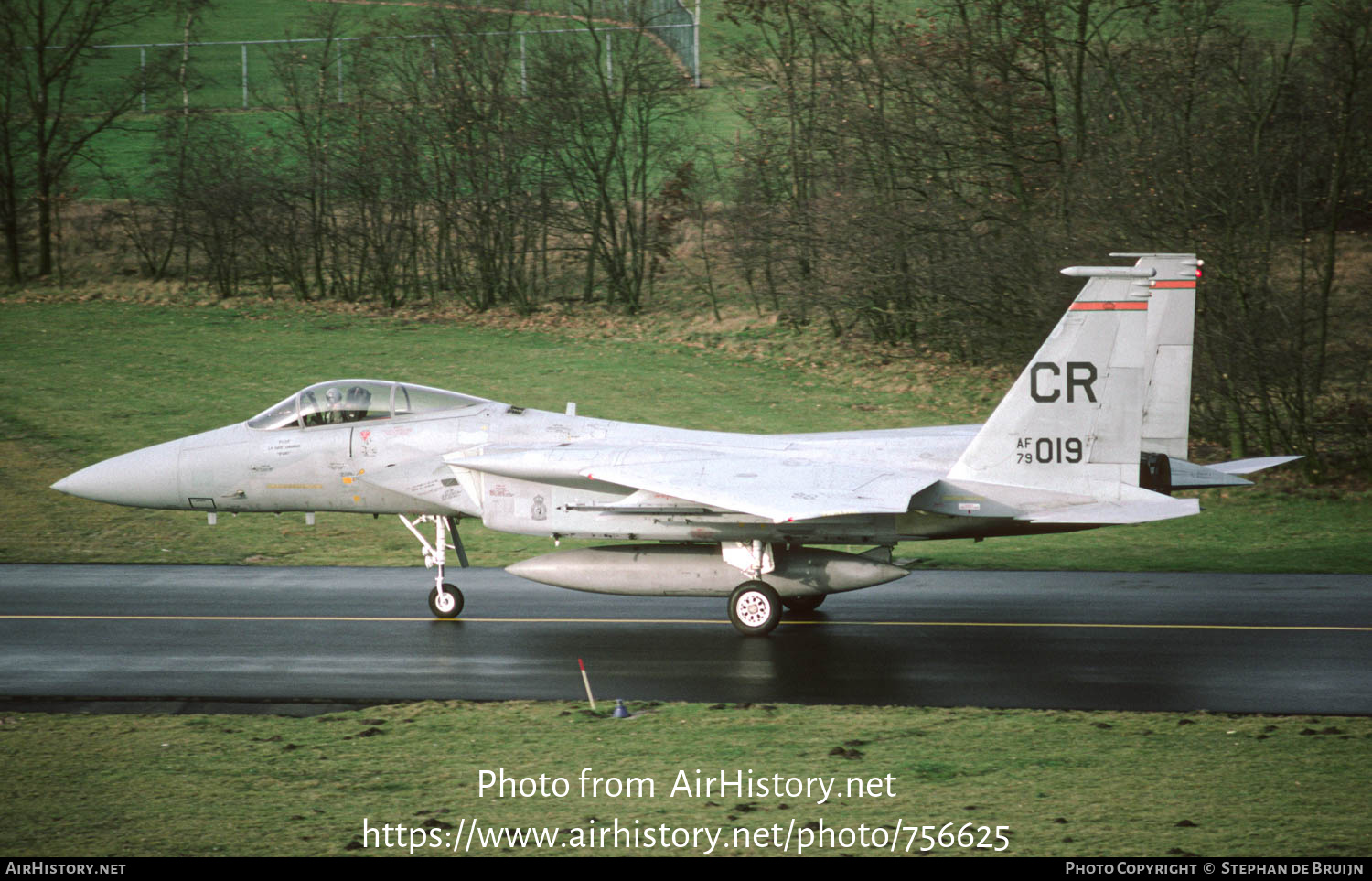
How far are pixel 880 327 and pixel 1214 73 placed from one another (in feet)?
32.5

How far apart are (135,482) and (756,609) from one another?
7.50m

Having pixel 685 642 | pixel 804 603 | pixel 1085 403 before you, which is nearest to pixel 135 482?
pixel 685 642

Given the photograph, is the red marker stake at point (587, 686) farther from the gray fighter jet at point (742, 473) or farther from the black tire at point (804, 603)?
the black tire at point (804, 603)

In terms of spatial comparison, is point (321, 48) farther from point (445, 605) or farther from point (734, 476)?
point (734, 476)

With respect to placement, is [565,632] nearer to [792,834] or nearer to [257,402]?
[792,834]

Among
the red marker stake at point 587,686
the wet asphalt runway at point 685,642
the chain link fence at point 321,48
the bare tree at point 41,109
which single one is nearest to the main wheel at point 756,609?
the wet asphalt runway at point 685,642

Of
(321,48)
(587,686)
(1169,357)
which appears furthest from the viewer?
(321,48)

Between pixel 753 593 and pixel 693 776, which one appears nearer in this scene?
pixel 693 776

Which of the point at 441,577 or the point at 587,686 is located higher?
the point at 441,577

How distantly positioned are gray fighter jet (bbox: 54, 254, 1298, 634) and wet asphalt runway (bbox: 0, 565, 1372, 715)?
2.82 feet

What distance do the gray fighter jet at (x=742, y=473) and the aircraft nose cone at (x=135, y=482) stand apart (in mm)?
24

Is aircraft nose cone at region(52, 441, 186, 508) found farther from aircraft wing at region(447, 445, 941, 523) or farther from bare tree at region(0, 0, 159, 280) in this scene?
bare tree at region(0, 0, 159, 280)

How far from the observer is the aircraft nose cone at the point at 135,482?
14711 millimetres

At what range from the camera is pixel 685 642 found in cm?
1345
